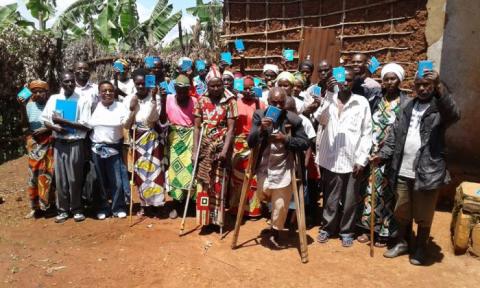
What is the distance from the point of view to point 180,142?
510 centimetres

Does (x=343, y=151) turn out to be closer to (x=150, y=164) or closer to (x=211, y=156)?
(x=211, y=156)

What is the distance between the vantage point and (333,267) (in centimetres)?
397

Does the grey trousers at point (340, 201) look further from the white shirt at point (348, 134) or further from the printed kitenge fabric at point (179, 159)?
the printed kitenge fabric at point (179, 159)

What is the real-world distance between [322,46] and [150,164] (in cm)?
463

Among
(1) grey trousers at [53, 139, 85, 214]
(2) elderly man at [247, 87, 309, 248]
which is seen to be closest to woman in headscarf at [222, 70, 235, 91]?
(2) elderly man at [247, 87, 309, 248]

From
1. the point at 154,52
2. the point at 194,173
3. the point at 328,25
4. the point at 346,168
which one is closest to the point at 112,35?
the point at 154,52

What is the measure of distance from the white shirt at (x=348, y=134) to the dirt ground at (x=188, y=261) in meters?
0.95

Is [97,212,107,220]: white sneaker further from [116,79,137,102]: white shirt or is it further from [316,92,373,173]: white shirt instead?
[316,92,373,173]: white shirt

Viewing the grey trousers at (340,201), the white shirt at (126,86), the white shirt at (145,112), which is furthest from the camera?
the white shirt at (126,86)

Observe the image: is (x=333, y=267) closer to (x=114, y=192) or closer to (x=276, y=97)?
(x=276, y=97)

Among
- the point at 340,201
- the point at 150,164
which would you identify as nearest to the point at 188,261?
the point at 150,164

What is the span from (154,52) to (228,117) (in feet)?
28.7

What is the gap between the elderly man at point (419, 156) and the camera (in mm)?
3703

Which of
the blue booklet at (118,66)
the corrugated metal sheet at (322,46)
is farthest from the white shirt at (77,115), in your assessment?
the corrugated metal sheet at (322,46)
